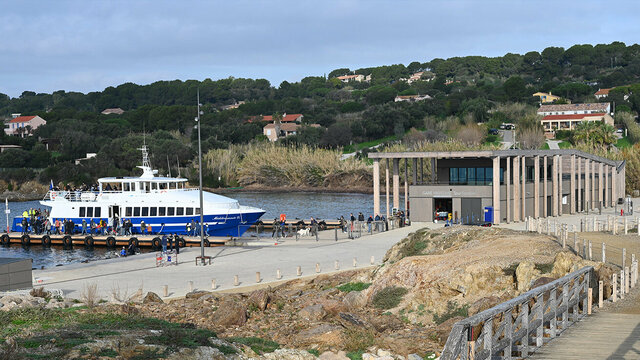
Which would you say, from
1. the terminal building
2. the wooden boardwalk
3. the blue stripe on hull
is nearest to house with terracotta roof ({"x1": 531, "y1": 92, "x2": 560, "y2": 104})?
the terminal building

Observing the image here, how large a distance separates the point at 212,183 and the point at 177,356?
113 m

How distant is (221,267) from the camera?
116 feet

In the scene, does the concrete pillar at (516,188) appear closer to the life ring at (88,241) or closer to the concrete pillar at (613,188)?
the concrete pillar at (613,188)

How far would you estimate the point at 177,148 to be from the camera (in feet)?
424

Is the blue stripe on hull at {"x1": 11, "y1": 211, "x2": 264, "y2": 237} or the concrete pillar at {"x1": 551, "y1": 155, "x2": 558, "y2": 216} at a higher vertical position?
the concrete pillar at {"x1": 551, "y1": 155, "x2": 558, "y2": 216}

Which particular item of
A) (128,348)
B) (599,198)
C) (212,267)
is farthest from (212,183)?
(128,348)

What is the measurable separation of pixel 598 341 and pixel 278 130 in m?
154

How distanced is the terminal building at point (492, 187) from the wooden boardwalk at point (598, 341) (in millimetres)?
32991

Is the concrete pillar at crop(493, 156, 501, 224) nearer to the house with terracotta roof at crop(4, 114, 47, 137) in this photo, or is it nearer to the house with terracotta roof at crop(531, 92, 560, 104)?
the house with terracotta roof at crop(531, 92, 560, 104)

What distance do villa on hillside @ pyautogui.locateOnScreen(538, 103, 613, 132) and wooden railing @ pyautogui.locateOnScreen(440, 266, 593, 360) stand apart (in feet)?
407

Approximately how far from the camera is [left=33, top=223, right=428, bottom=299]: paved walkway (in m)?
30.7

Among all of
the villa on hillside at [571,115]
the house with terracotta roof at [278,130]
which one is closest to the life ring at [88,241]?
the villa on hillside at [571,115]

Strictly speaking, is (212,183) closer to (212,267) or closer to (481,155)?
(481,155)

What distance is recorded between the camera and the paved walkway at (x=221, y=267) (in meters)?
30.7
